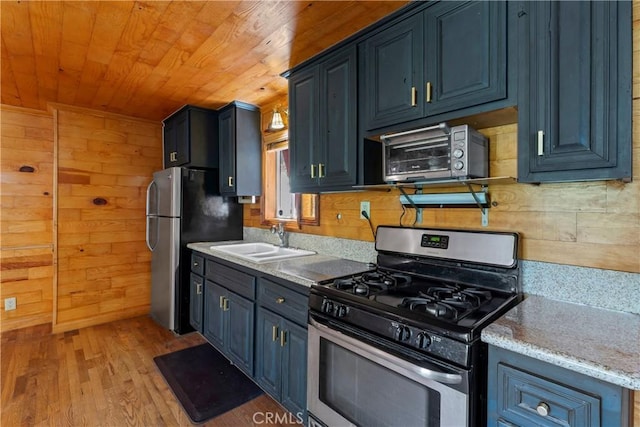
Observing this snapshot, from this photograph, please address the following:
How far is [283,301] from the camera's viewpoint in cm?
186

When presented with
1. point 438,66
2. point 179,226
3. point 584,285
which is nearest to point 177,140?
Result: point 179,226

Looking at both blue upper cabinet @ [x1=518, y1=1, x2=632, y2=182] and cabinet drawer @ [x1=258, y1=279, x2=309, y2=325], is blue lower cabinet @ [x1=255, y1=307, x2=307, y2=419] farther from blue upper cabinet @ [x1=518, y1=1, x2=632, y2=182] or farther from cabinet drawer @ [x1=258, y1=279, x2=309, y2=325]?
blue upper cabinet @ [x1=518, y1=1, x2=632, y2=182]

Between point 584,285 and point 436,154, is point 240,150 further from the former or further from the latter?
point 584,285

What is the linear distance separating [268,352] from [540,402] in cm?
147

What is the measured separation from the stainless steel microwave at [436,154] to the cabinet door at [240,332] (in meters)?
1.31

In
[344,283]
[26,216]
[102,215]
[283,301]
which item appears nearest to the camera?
[344,283]

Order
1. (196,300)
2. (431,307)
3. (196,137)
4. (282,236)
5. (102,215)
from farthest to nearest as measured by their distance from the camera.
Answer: (102,215) → (196,137) → (196,300) → (282,236) → (431,307)

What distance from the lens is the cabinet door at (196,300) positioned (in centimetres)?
283

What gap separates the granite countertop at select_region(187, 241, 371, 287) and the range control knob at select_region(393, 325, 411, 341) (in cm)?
55

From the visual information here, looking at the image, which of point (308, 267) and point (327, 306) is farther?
point (308, 267)

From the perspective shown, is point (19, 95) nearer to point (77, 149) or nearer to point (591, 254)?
point (77, 149)

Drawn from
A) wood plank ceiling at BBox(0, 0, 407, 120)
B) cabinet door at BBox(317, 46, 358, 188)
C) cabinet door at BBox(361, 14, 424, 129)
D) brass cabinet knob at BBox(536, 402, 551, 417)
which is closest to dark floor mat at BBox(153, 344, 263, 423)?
cabinet door at BBox(317, 46, 358, 188)

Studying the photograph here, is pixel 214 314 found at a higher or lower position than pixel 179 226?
lower

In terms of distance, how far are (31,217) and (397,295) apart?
3.76 metres
